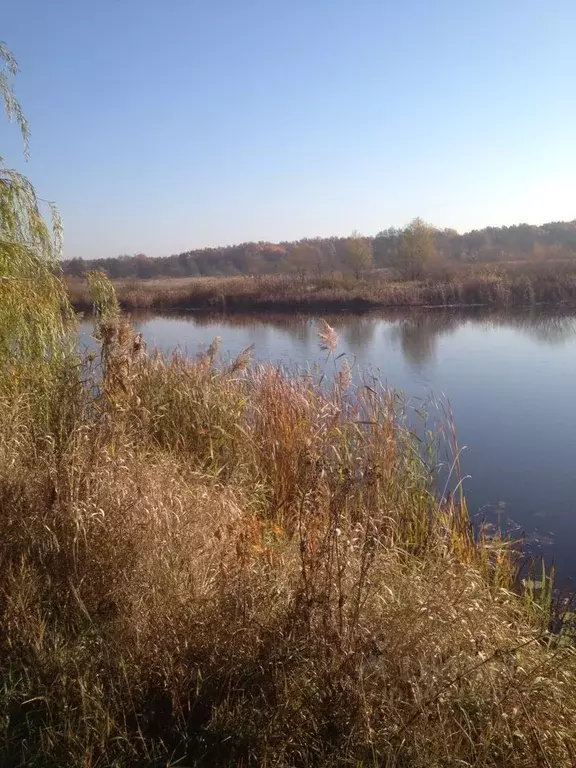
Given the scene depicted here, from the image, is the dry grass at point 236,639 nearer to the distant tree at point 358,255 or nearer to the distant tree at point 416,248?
the distant tree at point 416,248

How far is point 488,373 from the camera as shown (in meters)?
12.9

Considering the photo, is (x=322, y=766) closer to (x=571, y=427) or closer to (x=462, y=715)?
(x=462, y=715)

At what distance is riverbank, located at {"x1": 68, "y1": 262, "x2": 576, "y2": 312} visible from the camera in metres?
23.8

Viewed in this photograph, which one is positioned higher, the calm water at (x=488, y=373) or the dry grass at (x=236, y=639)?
the dry grass at (x=236, y=639)

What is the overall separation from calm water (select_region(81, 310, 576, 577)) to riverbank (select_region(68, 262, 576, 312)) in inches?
80.4

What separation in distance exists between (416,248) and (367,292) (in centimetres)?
1095

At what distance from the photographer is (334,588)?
279 centimetres

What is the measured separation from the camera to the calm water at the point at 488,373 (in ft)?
22.0

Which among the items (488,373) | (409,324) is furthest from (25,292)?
(409,324)

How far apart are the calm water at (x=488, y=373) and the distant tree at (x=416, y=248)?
12420 millimetres

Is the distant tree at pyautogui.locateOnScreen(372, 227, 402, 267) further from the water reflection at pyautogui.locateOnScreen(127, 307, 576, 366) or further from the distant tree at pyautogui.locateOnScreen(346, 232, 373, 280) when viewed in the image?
the water reflection at pyautogui.locateOnScreen(127, 307, 576, 366)

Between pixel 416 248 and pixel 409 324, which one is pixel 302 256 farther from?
pixel 409 324

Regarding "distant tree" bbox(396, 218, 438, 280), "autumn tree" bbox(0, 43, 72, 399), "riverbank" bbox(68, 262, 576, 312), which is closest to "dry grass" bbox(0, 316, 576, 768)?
"autumn tree" bbox(0, 43, 72, 399)


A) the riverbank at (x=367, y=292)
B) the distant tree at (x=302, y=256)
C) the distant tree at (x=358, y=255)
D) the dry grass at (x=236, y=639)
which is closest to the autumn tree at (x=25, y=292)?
the dry grass at (x=236, y=639)
